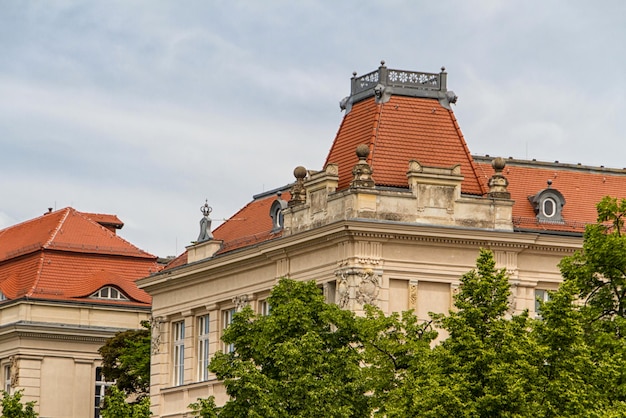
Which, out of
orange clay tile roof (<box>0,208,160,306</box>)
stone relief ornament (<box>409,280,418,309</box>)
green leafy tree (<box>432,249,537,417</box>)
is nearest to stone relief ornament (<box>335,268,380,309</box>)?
stone relief ornament (<box>409,280,418,309</box>)

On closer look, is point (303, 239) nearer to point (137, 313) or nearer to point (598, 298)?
point (598, 298)

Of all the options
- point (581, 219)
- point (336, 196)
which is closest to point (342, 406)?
point (336, 196)

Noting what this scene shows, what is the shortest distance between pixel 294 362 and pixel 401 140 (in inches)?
679

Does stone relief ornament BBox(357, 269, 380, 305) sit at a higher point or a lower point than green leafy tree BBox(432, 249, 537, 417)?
higher

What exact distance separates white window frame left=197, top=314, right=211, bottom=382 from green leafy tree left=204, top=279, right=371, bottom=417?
1895cm

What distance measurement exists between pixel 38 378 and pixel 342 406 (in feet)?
137

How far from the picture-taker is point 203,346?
3371 inches

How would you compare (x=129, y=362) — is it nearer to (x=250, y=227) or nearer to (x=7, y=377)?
(x=7, y=377)

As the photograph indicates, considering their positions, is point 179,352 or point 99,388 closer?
point 179,352

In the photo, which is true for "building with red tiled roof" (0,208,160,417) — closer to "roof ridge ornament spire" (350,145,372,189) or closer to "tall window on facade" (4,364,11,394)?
"tall window on facade" (4,364,11,394)

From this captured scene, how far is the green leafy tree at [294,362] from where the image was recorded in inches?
2473

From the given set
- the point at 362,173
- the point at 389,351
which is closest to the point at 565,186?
the point at 362,173

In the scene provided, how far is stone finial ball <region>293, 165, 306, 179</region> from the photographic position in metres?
79.2

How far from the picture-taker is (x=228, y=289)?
3305 inches
